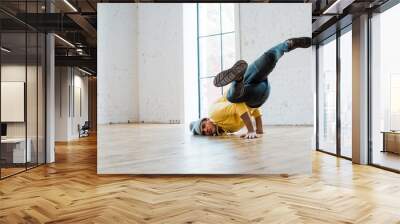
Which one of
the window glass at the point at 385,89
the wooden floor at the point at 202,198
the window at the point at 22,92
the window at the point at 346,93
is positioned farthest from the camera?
the window at the point at 346,93

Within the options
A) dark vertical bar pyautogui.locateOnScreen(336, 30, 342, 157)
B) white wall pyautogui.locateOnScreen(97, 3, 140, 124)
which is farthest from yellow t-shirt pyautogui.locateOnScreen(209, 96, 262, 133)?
dark vertical bar pyautogui.locateOnScreen(336, 30, 342, 157)

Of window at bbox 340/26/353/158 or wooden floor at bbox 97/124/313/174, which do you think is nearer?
wooden floor at bbox 97/124/313/174

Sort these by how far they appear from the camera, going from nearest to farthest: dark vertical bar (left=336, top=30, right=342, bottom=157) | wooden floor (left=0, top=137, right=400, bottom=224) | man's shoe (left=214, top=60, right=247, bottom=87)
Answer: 1. wooden floor (left=0, top=137, right=400, bottom=224)
2. man's shoe (left=214, top=60, right=247, bottom=87)
3. dark vertical bar (left=336, top=30, right=342, bottom=157)

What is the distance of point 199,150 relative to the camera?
5.37 meters

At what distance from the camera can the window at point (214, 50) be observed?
538 centimetres

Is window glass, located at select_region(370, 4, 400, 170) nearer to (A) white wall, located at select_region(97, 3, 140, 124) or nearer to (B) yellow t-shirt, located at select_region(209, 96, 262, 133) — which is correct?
(B) yellow t-shirt, located at select_region(209, 96, 262, 133)

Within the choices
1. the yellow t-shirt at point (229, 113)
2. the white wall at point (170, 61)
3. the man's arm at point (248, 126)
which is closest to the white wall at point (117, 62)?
the white wall at point (170, 61)

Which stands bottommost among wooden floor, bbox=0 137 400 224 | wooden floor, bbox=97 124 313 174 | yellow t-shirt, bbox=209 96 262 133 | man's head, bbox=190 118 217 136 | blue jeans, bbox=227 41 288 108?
wooden floor, bbox=0 137 400 224

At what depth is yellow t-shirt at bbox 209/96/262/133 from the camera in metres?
5.41

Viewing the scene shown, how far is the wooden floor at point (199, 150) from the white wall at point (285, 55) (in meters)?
0.23

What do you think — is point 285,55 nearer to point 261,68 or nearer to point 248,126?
point 261,68

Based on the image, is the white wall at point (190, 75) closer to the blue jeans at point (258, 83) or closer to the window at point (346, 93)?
the blue jeans at point (258, 83)

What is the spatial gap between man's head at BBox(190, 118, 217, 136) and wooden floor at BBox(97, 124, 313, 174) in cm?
7

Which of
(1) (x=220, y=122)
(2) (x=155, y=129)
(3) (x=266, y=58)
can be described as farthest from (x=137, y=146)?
(3) (x=266, y=58)
